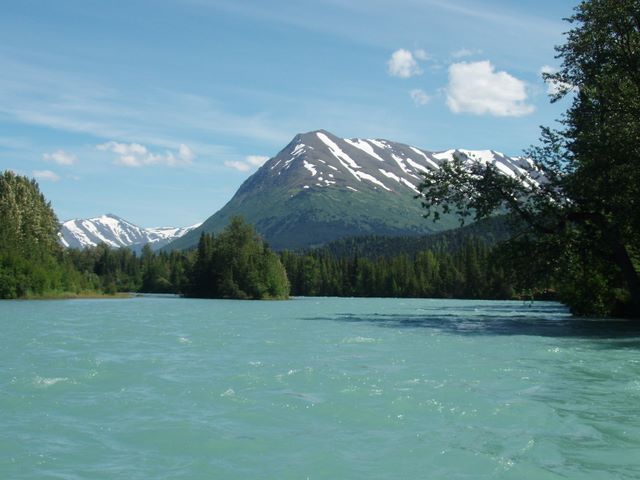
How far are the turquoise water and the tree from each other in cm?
1180

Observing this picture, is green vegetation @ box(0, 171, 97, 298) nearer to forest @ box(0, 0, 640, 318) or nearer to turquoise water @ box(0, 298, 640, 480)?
forest @ box(0, 0, 640, 318)

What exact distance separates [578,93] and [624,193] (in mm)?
10370

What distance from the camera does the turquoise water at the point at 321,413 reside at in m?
11.3

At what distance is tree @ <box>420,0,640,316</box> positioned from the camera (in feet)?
120

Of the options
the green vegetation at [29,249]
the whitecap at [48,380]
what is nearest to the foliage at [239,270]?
the green vegetation at [29,249]

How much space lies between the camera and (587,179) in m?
38.3

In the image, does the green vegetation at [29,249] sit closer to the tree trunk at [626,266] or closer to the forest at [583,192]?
the forest at [583,192]

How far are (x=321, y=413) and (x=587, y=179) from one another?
92.4ft

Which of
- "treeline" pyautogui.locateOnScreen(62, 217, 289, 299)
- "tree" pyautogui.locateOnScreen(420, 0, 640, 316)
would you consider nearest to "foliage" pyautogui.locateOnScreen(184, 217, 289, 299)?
"treeline" pyautogui.locateOnScreen(62, 217, 289, 299)

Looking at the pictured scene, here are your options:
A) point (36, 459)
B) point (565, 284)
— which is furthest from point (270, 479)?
point (565, 284)

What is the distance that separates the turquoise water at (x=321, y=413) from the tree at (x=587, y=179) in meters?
11.8

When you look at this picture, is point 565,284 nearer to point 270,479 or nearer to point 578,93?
point 578,93

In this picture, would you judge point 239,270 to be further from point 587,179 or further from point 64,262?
point 587,179

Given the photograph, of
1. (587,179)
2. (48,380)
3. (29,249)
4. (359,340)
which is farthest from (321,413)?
(29,249)
